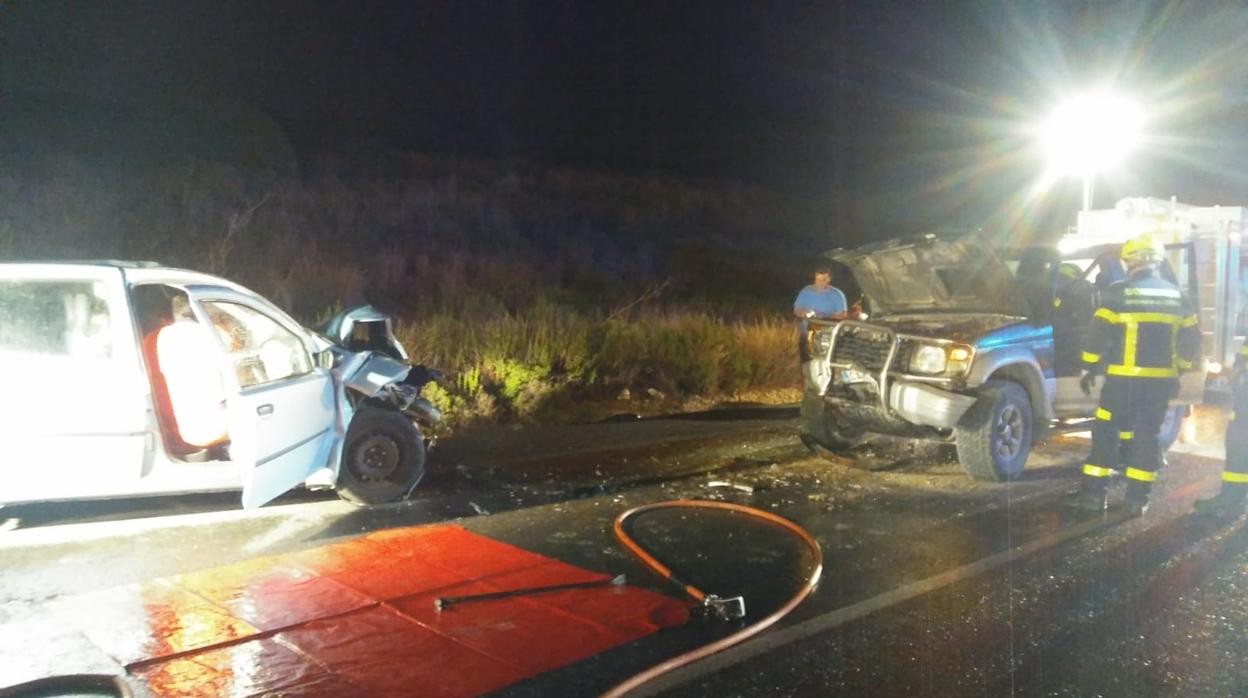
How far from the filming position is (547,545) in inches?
244

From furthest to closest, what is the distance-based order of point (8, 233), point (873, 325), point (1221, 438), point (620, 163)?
point (620, 163) < point (8, 233) < point (1221, 438) < point (873, 325)

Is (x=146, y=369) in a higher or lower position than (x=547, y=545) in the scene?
higher

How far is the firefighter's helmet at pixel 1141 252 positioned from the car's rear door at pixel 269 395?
5.82m

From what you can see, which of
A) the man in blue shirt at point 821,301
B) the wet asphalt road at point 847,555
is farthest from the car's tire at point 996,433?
the man in blue shirt at point 821,301

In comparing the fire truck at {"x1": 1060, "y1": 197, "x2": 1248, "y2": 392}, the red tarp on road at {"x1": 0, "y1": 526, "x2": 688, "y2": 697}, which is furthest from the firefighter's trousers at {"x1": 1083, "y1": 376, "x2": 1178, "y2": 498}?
the red tarp on road at {"x1": 0, "y1": 526, "x2": 688, "y2": 697}

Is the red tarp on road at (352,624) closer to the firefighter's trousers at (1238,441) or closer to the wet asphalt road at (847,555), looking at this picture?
the wet asphalt road at (847,555)

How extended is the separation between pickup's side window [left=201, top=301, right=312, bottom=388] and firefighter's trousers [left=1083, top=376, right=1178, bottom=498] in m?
5.74

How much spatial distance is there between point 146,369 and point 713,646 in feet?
12.1

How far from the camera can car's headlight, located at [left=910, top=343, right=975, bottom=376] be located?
7445 millimetres

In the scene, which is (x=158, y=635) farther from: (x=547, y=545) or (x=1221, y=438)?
(x=1221, y=438)

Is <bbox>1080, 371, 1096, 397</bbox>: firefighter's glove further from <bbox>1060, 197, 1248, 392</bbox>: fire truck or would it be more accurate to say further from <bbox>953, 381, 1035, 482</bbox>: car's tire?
<bbox>1060, 197, 1248, 392</bbox>: fire truck

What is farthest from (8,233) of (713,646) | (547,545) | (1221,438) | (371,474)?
(1221,438)

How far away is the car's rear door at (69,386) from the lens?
5598 mm

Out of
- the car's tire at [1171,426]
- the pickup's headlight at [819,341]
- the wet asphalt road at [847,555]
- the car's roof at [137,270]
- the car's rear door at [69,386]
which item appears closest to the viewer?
the wet asphalt road at [847,555]
